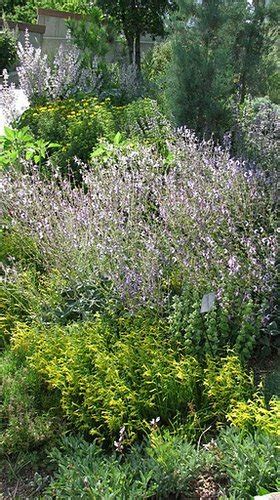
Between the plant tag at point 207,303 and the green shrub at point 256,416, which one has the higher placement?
the plant tag at point 207,303

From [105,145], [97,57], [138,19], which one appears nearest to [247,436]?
[105,145]

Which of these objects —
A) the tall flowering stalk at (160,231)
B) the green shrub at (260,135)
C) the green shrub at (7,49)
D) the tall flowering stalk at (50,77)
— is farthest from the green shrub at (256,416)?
the green shrub at (7,49)

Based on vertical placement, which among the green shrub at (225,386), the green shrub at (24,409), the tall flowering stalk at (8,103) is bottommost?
the green shrub at (24,409)

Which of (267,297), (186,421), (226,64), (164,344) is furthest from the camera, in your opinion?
(226,64)

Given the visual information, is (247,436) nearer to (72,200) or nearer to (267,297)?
(267,297)

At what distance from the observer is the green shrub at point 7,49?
711 inches

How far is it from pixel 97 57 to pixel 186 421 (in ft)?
29.5

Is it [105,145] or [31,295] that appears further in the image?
[105,145]

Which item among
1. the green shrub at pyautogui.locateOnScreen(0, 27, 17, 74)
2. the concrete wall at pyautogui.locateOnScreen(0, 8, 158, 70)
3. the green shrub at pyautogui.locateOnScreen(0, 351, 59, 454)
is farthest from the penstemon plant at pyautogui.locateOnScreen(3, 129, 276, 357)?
the concrete wall at pyautogui.locateOnScreen(0, 8, 158, 70)

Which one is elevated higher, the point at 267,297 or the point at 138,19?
the point at 138,19

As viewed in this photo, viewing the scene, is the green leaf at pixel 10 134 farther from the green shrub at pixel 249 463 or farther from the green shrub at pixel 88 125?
the green shrub at pixel 249 463

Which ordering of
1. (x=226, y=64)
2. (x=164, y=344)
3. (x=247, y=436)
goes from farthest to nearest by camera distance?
1. (x=226, y=64)
2. (x=164, y=344)
3. (x=247, y=436)

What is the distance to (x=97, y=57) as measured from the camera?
1102cm

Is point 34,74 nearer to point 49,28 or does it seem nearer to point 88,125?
point 88,125
